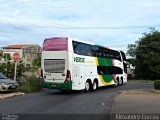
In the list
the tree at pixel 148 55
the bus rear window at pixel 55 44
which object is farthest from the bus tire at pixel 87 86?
the tree at pixel 148 55

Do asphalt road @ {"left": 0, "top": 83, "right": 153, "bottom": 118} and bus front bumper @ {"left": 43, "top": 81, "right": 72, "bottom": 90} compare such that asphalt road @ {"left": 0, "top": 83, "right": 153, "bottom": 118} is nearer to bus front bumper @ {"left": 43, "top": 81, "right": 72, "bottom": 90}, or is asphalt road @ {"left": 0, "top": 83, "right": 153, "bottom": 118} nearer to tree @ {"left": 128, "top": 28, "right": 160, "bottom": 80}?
bus front bumper @ {"left": 43, "top": 81, "right": 72, "bottom": 90}

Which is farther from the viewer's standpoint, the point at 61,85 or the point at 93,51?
the point at 93,51

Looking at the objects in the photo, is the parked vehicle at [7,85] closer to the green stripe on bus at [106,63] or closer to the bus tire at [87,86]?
the bus tire at [87,86]

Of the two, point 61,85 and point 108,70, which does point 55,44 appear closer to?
point 61,85

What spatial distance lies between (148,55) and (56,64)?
4554 cm

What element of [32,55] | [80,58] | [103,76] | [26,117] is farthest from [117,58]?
[32,55]

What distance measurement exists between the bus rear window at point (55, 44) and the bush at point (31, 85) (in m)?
3.38

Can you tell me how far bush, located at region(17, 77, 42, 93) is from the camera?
2742cm

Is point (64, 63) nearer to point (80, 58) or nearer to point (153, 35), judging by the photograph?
point (80, 58)

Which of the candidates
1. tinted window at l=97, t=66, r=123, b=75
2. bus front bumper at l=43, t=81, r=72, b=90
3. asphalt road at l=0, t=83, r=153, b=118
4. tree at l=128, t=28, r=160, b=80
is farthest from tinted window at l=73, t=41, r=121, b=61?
tree at l=128, t=28, r=160, b=80

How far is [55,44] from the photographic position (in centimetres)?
2620

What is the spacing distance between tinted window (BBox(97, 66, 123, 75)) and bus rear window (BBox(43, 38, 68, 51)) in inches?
226

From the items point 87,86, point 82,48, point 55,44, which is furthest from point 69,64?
point 87,86

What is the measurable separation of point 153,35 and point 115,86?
38.2 m
